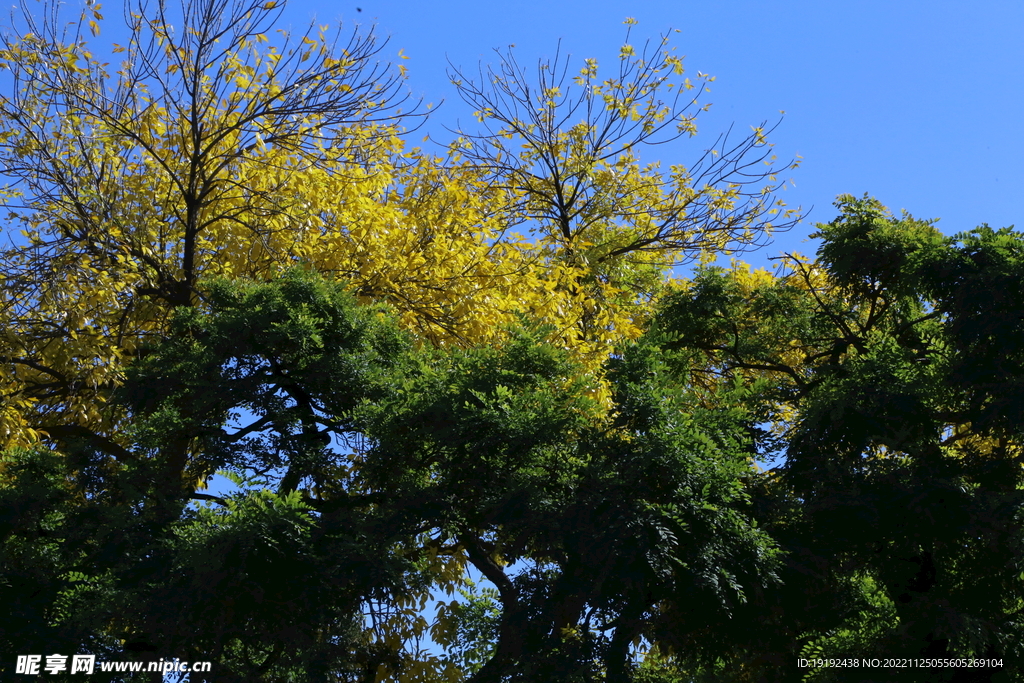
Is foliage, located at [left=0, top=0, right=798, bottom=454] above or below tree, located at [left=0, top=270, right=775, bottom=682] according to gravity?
above

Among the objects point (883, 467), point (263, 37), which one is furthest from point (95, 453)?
point (883, 467)

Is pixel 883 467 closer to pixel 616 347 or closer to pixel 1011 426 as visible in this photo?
pixel 1011 426

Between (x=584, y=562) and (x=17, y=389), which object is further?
(x=17, y=389)

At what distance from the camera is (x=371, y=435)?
10367 millimetres

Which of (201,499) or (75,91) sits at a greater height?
(75,91)

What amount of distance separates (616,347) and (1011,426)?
4394 millimetres

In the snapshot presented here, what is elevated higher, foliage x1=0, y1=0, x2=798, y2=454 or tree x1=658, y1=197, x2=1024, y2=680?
foliage x1=0, y1=0, x2=798, y2=454

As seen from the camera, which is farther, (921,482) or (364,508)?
(364,508)

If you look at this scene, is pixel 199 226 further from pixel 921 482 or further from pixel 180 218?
pixel 921 482

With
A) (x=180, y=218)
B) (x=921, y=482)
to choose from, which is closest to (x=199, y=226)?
(x=180, y=218)

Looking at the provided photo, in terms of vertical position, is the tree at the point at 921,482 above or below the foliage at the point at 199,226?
below

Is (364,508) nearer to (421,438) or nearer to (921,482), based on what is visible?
(421,438)

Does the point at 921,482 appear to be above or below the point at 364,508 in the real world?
below

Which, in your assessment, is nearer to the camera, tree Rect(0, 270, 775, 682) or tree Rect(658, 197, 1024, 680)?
tree Rect(0, 270, 775, 682)
